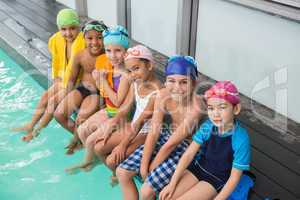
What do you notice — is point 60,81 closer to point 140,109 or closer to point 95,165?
point 95,165

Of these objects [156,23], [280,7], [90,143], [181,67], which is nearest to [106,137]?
[90,143]

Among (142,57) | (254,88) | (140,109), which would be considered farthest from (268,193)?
(254,88)

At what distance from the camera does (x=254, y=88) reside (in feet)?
14.5

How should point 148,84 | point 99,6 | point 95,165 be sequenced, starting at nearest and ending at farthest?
point 148,84, point 95,165, point 99,6

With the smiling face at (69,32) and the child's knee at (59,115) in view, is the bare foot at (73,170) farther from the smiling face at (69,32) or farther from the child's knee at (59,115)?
the smiling face at (69,32)

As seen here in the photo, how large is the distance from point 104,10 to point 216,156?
4855 mm

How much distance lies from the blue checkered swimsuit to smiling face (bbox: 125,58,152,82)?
51 cm

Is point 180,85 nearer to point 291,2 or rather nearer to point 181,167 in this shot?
point 181,167

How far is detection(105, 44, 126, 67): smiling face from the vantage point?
3.38 m

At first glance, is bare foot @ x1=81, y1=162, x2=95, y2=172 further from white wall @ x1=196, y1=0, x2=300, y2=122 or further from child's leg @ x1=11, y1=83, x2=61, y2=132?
white wall @ x1=196, y1=0, x2=300, y2=122

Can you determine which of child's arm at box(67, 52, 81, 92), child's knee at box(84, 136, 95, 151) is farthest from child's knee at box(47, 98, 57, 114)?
child's knee at box(84, 136, 95, 151)

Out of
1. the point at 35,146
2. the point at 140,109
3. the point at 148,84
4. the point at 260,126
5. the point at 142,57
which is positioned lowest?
the point at 35,146

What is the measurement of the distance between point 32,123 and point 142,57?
1.83 m

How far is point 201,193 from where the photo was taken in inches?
104
